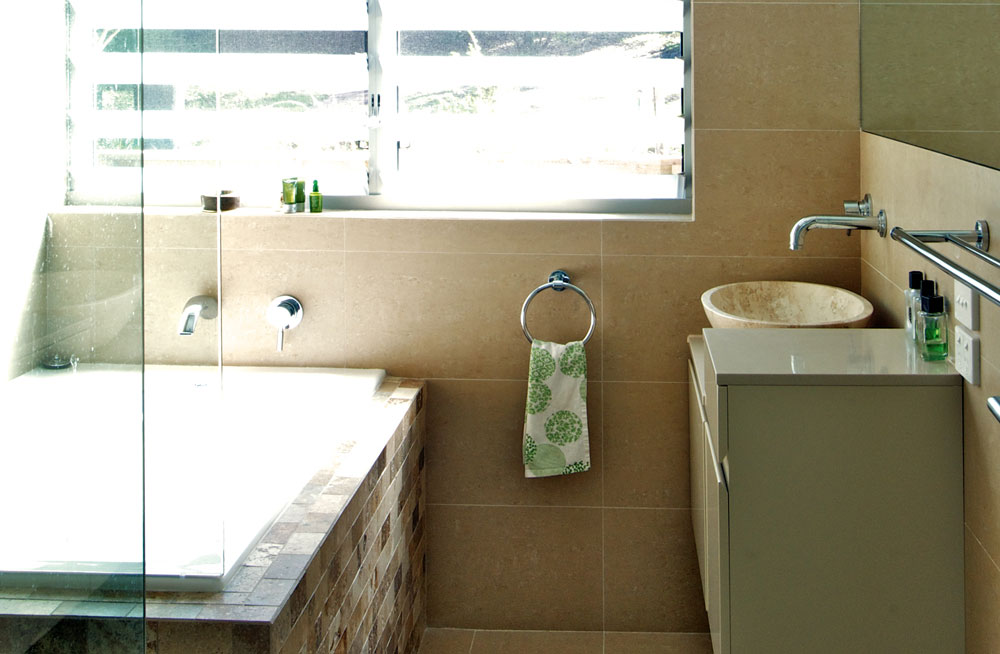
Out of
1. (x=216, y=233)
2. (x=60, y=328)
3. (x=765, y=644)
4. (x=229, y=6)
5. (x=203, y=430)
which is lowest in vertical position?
(x=765, y=644)

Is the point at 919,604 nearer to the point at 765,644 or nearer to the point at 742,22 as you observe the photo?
the point at 765,644

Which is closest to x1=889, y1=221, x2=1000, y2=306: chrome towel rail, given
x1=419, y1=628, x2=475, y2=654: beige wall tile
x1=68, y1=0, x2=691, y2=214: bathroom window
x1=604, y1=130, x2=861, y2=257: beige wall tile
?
x1=604, y1=130, x2=861, y2=257: beige wall tile

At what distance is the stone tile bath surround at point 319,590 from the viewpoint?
3.53 feet

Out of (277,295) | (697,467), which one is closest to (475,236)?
(277,295)

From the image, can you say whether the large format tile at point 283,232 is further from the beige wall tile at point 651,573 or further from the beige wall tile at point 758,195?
the beige wall tile at point 651,573

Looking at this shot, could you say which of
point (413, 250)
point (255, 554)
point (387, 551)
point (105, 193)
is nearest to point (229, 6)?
point (413, 250)

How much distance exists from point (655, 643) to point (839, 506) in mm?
1288

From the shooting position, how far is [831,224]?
8.14ft

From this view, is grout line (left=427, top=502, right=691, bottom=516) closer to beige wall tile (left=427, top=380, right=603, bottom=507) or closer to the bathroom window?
beige wall tile (left=427, top=380, right=603, bottom=507)

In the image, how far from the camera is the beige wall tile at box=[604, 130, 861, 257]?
298 cm

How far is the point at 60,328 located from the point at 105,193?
17 cm

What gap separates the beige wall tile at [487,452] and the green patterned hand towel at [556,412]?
0.12 meters

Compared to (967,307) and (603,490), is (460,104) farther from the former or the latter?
(967,307)

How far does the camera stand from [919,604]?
2.00 meters
